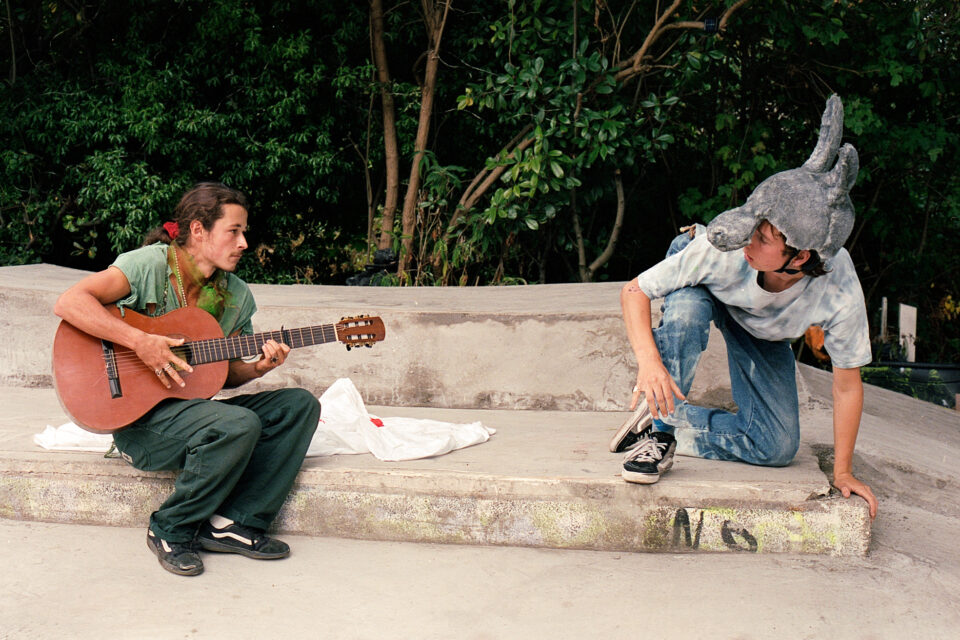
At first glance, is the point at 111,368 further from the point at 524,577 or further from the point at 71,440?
the point at 524,577

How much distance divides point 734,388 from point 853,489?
1.81ft

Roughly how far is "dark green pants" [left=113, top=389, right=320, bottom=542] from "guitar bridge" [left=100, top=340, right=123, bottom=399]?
125 millimetres

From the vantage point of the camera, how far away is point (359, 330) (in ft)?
10.6

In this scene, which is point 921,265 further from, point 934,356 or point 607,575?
point 607,575

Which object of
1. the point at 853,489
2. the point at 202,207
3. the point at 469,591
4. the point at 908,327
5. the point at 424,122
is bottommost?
the point at 469,591

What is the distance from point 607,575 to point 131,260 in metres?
1.88

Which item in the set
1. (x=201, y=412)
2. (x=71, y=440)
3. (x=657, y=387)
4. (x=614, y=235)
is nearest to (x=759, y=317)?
(x=657, y=387)

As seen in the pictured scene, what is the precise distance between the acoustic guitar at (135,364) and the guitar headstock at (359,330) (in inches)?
1.8

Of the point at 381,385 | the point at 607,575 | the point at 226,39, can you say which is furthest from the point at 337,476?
the point at 226,39

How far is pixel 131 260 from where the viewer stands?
2.99 meters

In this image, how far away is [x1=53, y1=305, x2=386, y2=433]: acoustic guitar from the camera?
2896 mm

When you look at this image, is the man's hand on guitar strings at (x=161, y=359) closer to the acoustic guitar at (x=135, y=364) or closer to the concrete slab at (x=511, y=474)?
the acoustic guitar at (x=135, y=364)

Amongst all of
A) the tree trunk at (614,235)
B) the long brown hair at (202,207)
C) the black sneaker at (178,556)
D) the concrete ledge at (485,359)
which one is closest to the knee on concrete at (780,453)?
the concrete ledge at (485,359)

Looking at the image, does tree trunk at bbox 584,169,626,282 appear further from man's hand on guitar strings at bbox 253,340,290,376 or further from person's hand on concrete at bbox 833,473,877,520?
man's hand on guitar strings at bbox 253,340,290,376
